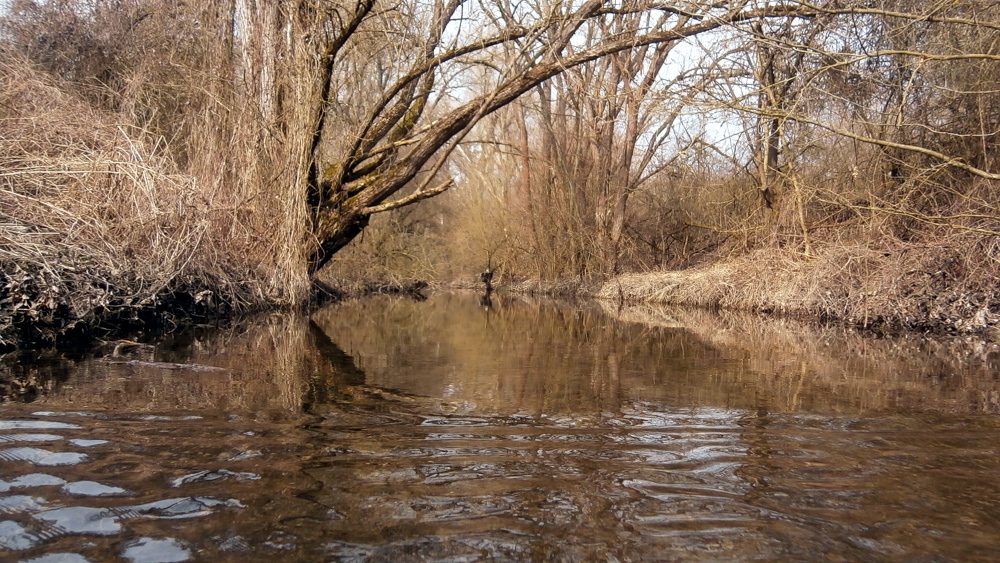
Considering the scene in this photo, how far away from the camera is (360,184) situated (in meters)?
11.8

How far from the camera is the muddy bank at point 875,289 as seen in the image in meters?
8.62

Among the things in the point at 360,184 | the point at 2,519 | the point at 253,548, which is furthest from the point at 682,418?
the point at 360,184

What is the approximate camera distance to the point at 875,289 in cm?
946

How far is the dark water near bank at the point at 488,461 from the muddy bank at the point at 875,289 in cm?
423

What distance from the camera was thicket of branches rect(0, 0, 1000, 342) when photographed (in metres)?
6.86

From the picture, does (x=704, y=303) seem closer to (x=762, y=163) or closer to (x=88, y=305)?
(x=762, y=163)

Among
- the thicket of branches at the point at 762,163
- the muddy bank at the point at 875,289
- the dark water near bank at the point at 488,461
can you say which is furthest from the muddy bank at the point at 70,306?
the muddy bank at the point at 875,289

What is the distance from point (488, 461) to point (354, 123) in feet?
36.2

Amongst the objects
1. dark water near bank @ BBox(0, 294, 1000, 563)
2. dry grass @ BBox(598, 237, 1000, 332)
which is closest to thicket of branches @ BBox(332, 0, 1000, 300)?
dry grass @ BBox(598, 237, 1000, 332)

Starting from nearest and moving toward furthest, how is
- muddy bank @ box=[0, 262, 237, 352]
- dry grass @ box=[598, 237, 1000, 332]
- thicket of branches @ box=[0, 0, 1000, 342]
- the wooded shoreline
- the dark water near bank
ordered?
the dark water near bank → muddy bank @ box=[0, 262, 237, 352] → the wooded shoreline → thicket of branches @ box=[0, 0, 1000, 342] → dry grass @ box=[598, 237, 1000, 332]

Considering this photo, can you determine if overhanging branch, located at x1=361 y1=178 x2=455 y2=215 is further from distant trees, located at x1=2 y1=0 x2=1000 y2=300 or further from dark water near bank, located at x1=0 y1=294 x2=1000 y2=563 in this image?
dark water near bank, located at x1=0 y1=294 x2=1000 y2=563

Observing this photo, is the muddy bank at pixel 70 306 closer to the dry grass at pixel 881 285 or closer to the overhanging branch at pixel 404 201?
the overhanging branch at pixel 404 201

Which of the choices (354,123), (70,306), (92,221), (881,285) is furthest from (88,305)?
(881,285)

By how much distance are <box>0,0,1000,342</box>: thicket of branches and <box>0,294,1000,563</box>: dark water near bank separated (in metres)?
2.39
